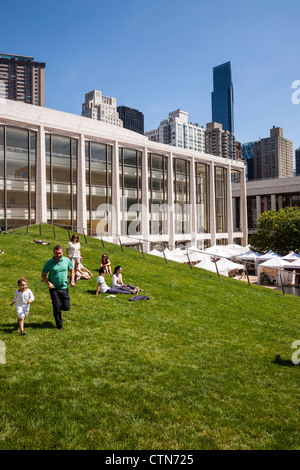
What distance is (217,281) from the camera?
62.0 ft

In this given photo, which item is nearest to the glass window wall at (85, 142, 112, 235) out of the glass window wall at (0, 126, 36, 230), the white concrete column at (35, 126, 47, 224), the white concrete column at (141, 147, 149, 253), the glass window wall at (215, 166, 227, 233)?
the white concrete column at (141, 147, 149, 253)

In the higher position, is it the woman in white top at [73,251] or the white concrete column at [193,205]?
the white concrete column at [193,205]

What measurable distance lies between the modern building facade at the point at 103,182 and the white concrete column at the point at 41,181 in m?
0.11

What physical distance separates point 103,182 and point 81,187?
375 cm

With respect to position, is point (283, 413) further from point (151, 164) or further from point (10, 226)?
point (151, 164)

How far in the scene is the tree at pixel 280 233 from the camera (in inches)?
1554

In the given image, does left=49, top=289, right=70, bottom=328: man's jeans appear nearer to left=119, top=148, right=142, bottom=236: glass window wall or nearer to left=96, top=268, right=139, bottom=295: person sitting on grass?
left=96, top=268, right=139, bottom=295: person sitting on grass

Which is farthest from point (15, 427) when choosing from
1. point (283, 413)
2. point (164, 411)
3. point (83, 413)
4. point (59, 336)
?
point (283, 413)

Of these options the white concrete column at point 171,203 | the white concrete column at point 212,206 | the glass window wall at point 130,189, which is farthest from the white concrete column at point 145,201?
the white concrete column at point 212,206

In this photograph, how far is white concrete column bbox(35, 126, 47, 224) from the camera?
3638 centimetres

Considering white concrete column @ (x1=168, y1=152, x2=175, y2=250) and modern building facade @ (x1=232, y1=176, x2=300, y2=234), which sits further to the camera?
modern building facade @ (x1=232, y1=176, x2=300, y2=234)

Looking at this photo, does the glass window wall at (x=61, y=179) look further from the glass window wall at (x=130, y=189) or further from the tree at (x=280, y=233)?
the tree at (x=280, y=233)

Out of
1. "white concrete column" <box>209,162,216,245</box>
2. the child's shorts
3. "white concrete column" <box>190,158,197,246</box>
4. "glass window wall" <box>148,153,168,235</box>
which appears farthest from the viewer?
"white concrete column" <box>209,162,216,245</box>

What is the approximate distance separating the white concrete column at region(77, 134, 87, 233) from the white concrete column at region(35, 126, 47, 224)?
423 centimetres
